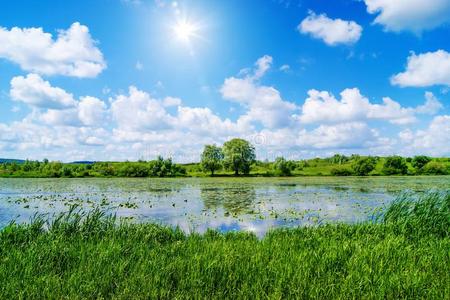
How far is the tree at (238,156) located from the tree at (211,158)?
2376 mm

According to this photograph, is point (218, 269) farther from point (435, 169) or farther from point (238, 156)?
point (435, 169)

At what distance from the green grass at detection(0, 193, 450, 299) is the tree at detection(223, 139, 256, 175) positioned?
197 ft

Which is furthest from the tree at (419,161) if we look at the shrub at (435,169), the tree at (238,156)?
the tree at (238,156)

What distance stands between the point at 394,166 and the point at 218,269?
82.7m

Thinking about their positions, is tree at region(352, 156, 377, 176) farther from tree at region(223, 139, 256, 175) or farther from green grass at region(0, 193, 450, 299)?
green grass at region(0, 193, 450, 299)

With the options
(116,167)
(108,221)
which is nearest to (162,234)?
(108,221)

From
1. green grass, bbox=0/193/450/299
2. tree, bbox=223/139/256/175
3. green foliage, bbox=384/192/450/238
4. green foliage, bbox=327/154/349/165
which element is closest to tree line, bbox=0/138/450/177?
tree, bbox=223/139/256/175

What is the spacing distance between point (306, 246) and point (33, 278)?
566 centimetres

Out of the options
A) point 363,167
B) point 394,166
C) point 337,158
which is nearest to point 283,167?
point 363,167

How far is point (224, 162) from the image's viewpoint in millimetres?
69625

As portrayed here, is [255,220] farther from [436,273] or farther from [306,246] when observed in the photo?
[436,273]

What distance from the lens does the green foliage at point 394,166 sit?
74.3 meters

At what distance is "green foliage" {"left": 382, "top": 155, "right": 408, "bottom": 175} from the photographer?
7431cm

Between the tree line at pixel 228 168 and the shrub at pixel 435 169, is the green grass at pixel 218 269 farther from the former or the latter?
the shrub at pixel 435 169
